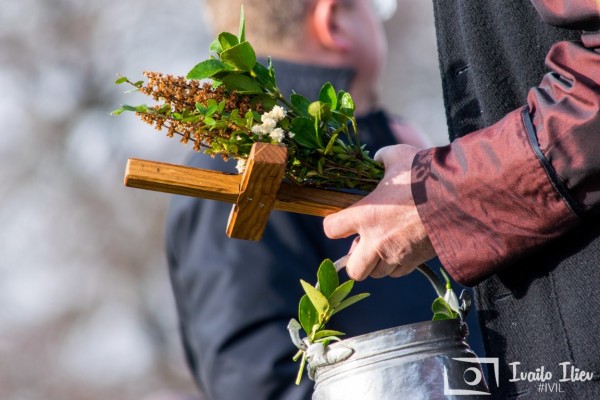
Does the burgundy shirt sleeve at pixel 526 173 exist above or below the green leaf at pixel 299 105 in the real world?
below

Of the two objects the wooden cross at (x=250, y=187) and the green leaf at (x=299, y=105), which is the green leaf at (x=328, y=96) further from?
the wooden cross at (x=250, y=187)

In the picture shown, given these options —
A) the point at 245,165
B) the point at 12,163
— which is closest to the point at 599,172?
the point at 245,165

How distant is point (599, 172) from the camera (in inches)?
Answer: 73.5

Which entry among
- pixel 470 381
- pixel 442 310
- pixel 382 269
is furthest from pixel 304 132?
pixel 470 381

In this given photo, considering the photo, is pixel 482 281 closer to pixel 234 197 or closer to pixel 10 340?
pixel 234 197

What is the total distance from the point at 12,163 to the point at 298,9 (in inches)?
459

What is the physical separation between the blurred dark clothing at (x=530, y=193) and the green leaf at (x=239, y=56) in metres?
0.35

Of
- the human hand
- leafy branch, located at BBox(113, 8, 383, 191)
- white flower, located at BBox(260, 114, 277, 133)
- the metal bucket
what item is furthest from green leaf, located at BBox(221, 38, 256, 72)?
the metal bucket

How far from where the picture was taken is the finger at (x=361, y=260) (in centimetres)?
212

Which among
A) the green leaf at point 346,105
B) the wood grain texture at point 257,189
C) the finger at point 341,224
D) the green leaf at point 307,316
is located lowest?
the green leaf at point 307,316

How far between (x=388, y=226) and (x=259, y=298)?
109 cm

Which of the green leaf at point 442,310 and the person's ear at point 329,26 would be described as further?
the person's ear at point 329,26

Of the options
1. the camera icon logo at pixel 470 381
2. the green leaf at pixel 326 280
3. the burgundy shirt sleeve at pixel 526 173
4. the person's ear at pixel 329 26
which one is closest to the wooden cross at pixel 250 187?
the green leaf at pixel 326 280

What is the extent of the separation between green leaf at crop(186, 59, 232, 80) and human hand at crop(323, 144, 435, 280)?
34 centimetres
